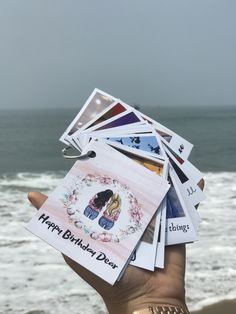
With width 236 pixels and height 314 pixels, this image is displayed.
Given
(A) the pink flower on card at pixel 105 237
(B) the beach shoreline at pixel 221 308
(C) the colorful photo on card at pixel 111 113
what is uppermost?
(C) the colorful photo on card at pixel 111 113

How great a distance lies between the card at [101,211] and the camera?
159cm

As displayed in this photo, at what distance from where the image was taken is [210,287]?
21.4ft

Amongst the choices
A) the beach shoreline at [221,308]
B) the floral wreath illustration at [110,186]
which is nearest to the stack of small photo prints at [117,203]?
the floral wreath illustration at [110,186]

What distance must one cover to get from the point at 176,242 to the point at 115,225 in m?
0.29

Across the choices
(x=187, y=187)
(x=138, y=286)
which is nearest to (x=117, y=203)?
(x=138, y=286)

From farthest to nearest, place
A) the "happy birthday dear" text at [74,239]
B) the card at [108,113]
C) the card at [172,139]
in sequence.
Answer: the card at [172,139] → the card at [108,113] → the "happy birthday dear" text at [74,239]

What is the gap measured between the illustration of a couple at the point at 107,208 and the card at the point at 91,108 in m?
0.35

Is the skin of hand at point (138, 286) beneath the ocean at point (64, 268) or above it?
above

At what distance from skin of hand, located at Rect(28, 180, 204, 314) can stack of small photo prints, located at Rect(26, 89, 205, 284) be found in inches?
1.7

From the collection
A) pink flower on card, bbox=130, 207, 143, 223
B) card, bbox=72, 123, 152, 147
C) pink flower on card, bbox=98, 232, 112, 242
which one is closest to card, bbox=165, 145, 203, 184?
card, bbox=72, 123, 152, 147

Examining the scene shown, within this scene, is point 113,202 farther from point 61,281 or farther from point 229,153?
point 229,153

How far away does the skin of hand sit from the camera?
1665 millimetres

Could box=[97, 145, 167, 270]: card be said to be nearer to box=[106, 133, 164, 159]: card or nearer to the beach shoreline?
box=[106, 133, 164, 159]: card

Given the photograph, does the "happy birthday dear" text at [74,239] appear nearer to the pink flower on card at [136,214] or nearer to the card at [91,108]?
the pink flower on card at [136,214]
